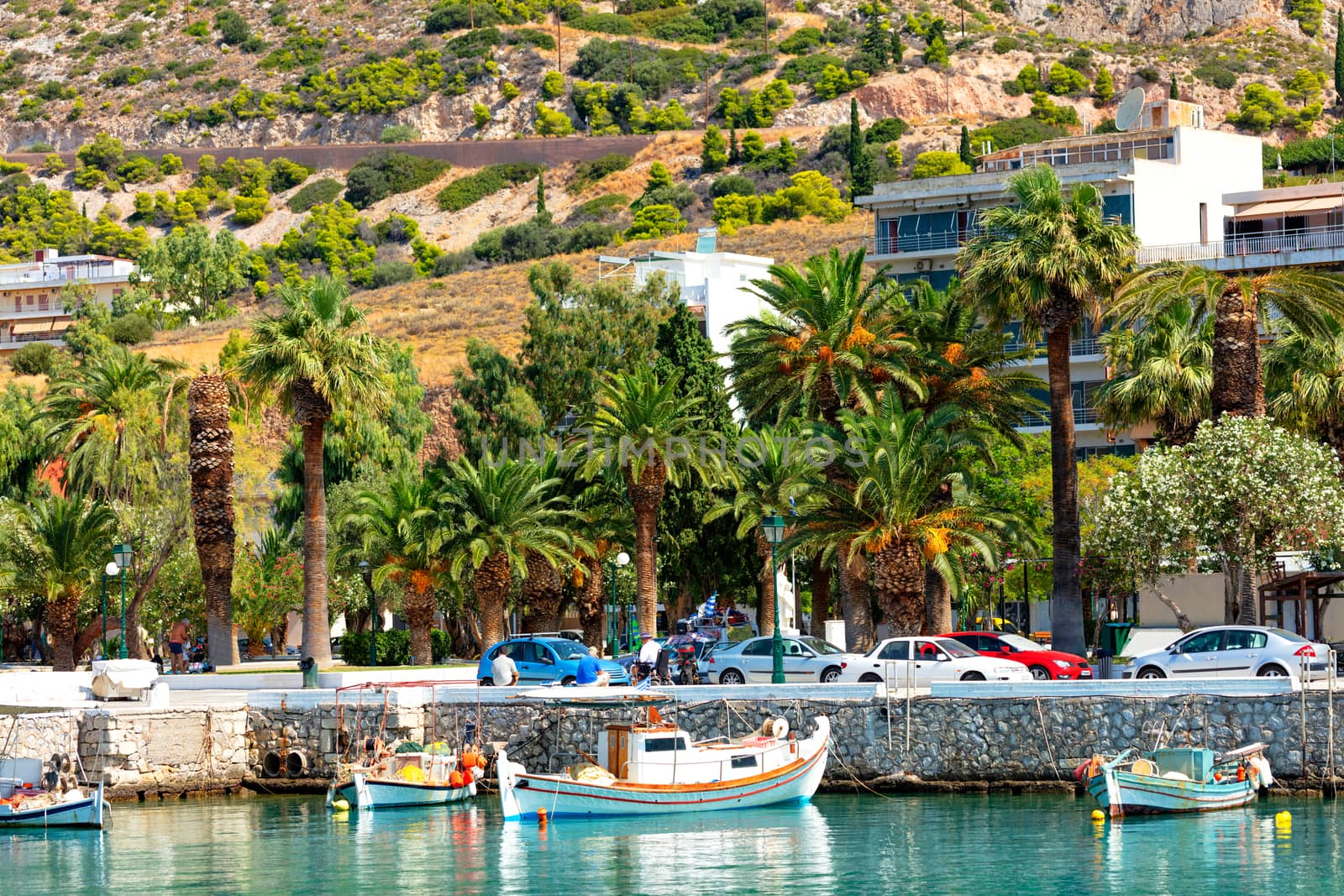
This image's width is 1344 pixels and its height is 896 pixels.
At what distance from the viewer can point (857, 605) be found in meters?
48.5

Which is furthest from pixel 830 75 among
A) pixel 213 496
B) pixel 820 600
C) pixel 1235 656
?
pixel 1235 656

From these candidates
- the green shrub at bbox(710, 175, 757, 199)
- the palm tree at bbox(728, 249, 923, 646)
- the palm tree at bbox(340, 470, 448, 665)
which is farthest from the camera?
the green shrub at bbox(710, 175, 757, 199)

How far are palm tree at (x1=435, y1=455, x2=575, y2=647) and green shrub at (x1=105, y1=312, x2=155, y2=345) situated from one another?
69.7m

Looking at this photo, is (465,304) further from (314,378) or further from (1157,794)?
(1157,794)

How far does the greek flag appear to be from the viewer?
58.3 meters

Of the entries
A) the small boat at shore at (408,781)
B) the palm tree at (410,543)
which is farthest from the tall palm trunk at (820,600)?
the small boat at shore at (408,781)

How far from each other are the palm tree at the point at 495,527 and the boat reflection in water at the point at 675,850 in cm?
2016

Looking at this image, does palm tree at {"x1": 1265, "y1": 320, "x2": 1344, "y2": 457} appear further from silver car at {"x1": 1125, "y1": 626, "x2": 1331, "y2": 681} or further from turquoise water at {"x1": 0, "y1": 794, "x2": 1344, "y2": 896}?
turquoise water at {"x1": 0, "y1": 794, "x2": 1344, "y2": 896}

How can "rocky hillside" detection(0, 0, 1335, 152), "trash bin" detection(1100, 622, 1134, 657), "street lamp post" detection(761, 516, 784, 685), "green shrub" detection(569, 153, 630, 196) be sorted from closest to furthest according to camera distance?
"street lamp post" detection(761, 516, 784, 685)
"trash bin" detection(1100, 622, 1134, 657)
"green shrub" detection(569, 153, 630, 196)
"rocky hillside" detection(0, 0, 1335, 152)

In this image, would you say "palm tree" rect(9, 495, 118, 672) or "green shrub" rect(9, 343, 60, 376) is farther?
"green shrub" rect(9, 343, 60, 376)

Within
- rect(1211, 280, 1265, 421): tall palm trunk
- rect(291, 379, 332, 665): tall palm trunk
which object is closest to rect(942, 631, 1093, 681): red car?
rect(1211, 280, 1265, 421): tall palm trunk

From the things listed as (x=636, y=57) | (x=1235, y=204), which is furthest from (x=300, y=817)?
(x=636, y=57)

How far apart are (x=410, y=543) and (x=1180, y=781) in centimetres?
2835

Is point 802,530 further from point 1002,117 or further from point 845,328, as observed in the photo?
point 1002,117
